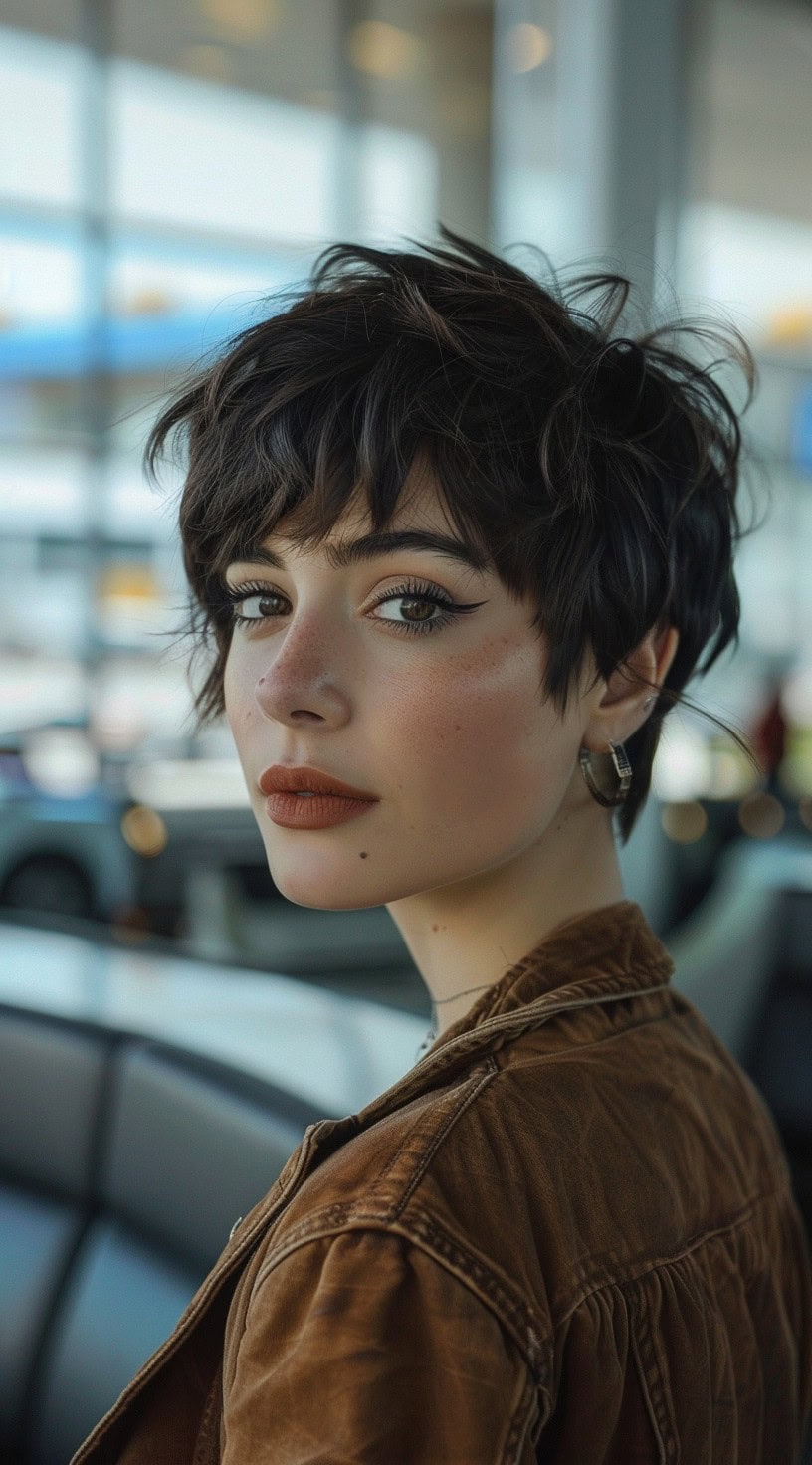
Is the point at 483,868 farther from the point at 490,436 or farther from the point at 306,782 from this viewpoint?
the point at 490,436

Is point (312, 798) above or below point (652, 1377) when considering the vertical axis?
above

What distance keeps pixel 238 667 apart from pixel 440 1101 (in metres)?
0.34

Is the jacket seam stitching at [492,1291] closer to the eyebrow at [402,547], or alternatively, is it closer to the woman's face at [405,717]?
the woman's face at [405,717]

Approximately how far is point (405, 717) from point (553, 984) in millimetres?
200

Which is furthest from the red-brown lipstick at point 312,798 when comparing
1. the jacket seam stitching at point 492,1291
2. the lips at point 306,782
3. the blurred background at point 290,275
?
the blurred background at point 290,275

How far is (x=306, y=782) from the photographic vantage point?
2.64 ft

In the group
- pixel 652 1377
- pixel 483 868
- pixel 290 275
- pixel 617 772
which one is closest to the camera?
pixel 652 1377

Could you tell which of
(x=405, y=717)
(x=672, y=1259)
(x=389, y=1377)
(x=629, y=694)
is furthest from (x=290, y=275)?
(x=389, y=1377)

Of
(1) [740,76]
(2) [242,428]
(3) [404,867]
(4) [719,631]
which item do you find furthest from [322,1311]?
(1) [740,76]

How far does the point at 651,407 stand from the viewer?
907 millimetres

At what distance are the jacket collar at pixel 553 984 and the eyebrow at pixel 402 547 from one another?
25 centimetres

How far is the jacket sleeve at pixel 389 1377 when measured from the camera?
576 mm

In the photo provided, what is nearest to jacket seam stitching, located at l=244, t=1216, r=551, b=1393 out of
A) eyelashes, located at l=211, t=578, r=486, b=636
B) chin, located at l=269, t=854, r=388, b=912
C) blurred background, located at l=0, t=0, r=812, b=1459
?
chin, located at l=269, t=854, r=388, b=912

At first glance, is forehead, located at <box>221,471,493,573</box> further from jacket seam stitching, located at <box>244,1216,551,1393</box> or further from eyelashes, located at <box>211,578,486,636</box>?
jacket seam stitching, located at <box>244,1216,551,1393</box>
